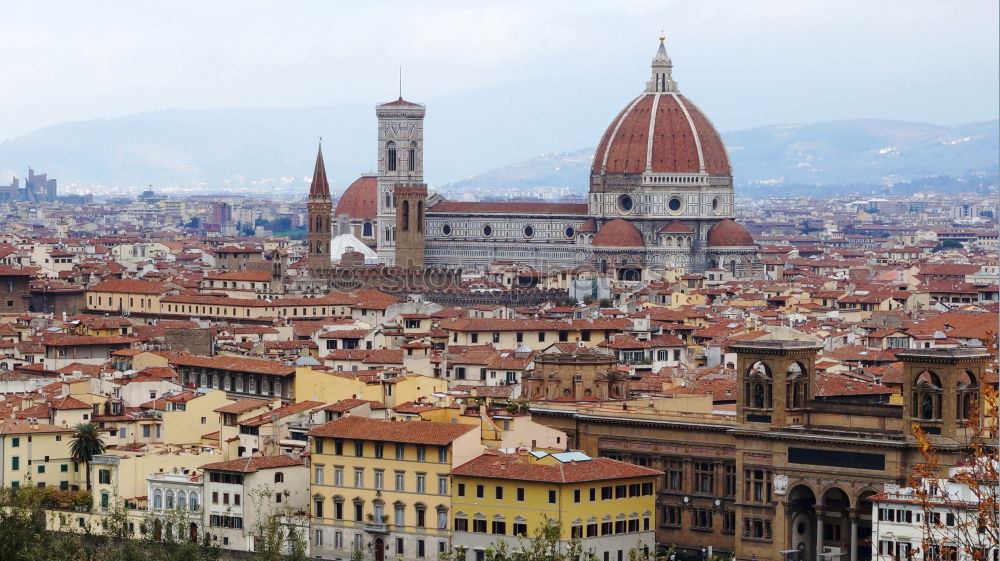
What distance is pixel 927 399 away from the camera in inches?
1893

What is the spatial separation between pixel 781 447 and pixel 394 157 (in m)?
117

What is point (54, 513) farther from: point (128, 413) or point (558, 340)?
point (558, 340)

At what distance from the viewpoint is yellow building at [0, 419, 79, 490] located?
186 ft

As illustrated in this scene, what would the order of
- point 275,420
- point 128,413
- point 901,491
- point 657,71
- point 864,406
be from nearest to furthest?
point 901,491
point 864,406
point 275,420
point 128,413
point 657,71

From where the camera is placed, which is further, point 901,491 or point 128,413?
point 128,413

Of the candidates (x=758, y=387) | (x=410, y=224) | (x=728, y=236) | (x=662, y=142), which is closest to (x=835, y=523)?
(x=758, y=387)

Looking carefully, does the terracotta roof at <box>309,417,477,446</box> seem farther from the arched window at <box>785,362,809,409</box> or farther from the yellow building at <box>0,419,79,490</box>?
the yellow building at <box>0,419,79,490</box>

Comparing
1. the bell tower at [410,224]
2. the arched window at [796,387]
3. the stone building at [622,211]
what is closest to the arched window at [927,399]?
the arched window at [796,387]

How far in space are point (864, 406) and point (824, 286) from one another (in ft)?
250

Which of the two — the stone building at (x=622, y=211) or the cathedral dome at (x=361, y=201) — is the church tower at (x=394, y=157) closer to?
the stone building at (x=622, y=211)

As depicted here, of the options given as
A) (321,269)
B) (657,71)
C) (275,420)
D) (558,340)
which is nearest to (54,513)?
(275,420)

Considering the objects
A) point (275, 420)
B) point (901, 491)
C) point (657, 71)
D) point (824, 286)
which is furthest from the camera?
point (657, 71)

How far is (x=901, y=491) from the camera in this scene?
46.5 meters

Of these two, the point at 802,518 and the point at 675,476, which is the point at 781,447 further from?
the point at 675,476
